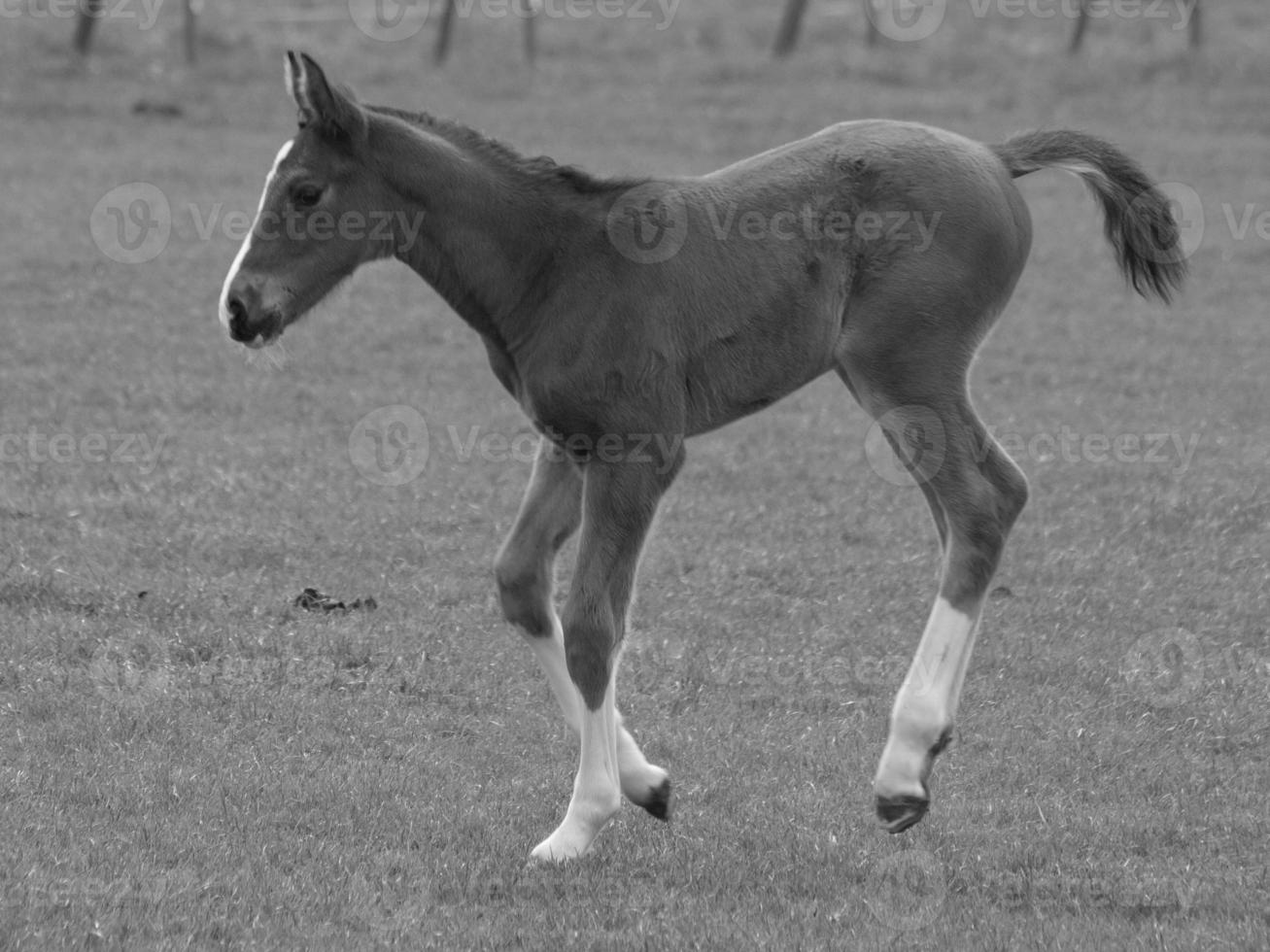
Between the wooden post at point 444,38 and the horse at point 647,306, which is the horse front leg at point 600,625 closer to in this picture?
the horse at point 647,306

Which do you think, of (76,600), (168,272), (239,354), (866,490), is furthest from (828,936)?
(168,272)

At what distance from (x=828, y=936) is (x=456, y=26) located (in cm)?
3353

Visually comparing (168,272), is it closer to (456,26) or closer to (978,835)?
(978,835)

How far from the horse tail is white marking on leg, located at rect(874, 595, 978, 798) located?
4.93 ft

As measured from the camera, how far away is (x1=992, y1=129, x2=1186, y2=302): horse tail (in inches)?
238
